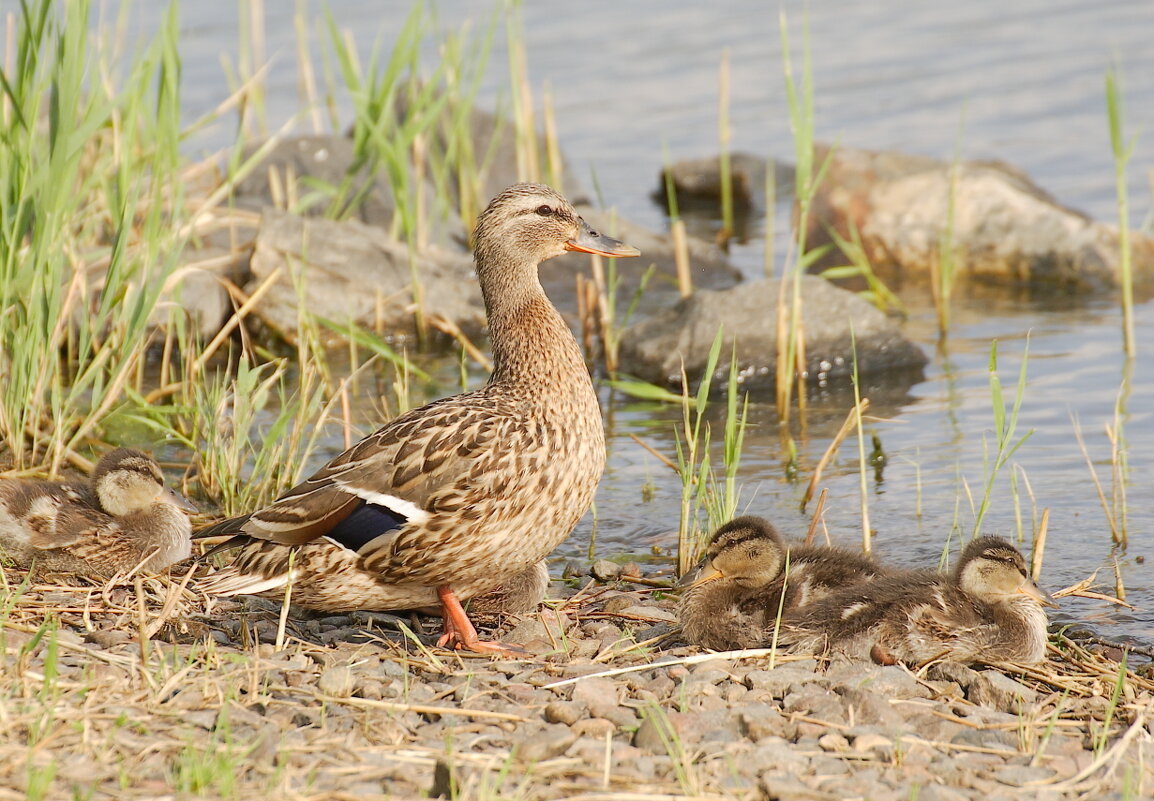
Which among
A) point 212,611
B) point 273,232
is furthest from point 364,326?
point 212,611

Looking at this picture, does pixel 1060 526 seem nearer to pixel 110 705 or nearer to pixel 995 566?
pixel 995 566

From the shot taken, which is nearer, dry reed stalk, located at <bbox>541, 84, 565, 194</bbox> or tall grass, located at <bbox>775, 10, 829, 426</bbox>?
tall grass, located at <bbox>775, 10, 829, 426</bbox>

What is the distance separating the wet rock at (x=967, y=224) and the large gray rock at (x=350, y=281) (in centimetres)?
295

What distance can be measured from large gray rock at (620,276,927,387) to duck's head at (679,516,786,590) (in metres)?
3.48

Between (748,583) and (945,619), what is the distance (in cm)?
66

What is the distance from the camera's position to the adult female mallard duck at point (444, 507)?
4.69 meters

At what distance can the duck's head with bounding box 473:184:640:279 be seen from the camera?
5408 mm

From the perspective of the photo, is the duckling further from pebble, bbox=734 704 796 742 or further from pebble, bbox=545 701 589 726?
pebble, bbox=734 704 796 742

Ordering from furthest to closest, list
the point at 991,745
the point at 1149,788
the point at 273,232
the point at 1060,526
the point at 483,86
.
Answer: the point at 483,86 < the point at 273,232 < the point at 1060,526 < the point at 991,745 < the point at 1149,788

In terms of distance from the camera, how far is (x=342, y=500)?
15.7ft

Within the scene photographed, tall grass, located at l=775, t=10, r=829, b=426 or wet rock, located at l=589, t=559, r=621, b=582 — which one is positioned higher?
tall grass, located at l=775, t=10, r=829, b=426

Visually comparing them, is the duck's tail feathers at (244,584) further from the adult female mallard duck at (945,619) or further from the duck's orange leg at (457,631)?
the adult female mallard duck at (945,619)

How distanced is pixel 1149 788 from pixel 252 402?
3.84 metres

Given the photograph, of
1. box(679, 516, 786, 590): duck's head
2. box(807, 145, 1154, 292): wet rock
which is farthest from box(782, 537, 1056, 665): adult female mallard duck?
box(807, 145, 1154, 292): wet rock
